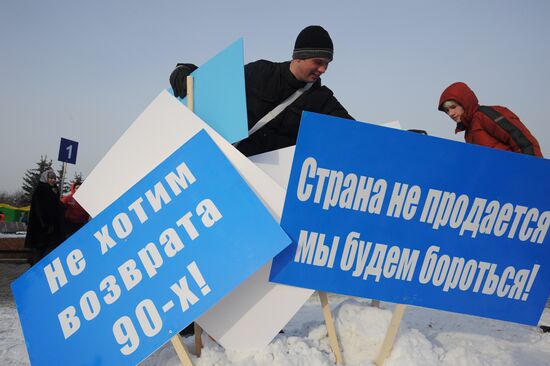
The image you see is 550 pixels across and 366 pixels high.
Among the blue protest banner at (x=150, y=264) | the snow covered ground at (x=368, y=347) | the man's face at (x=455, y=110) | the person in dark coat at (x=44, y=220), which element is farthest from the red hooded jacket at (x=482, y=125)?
the person in dark coat at (x=44, y=220)

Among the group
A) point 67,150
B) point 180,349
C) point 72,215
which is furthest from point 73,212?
point 180,349

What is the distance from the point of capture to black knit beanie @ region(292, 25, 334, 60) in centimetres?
262

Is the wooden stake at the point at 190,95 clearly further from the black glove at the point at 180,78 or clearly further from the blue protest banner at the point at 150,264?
the blue protest banner at the point at 150,264

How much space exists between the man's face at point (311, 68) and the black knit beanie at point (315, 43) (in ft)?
0.10

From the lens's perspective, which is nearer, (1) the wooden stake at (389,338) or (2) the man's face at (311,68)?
(1) the wooden stake at (389,338)

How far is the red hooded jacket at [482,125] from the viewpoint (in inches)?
97.9

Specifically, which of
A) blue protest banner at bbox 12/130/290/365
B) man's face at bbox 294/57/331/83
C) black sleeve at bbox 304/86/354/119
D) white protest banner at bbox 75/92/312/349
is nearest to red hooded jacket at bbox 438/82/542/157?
black sleeve at bbox 304/86/354/119

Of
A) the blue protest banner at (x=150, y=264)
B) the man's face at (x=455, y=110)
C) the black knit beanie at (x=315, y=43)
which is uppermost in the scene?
the black knit beanie at (x=315, y=43)

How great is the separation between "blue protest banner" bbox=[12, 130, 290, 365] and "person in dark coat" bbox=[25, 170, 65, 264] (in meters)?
3.83

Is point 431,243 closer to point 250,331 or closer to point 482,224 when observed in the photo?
point 482,224

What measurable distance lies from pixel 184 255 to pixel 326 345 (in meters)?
1.05

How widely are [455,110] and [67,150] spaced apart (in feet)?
26.1

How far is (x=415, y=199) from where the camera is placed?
1.97m

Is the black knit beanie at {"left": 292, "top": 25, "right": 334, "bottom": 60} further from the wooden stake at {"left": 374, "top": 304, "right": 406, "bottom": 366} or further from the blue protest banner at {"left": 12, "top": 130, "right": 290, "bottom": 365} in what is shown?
the wooden stake at {"left": 374, "top": 304, "right": 406, "bottom": 366}
